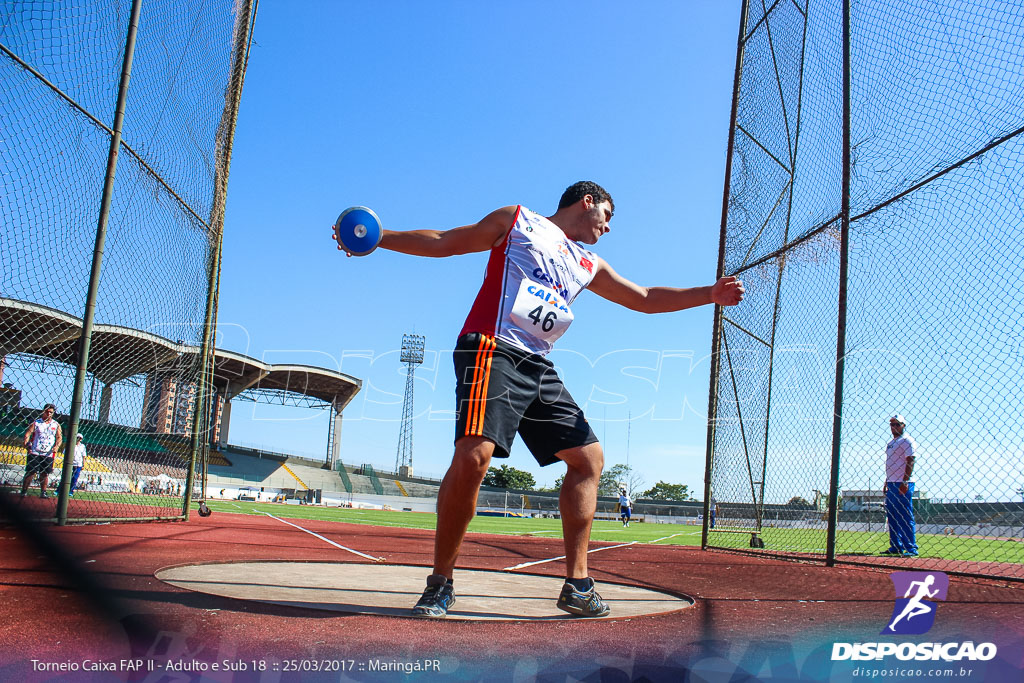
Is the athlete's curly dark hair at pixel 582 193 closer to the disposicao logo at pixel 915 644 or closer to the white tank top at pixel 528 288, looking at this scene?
the white tank top at pixel 528 288

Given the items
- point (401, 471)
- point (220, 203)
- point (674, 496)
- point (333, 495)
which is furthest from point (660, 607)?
point (674, 496)

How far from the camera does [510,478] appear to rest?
293 feet

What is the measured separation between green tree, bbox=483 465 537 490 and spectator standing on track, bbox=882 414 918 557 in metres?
71.7

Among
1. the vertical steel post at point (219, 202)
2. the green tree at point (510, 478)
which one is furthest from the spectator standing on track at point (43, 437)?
the green tree at point (510, 478)

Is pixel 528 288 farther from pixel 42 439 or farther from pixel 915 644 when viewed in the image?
pixel 42 439

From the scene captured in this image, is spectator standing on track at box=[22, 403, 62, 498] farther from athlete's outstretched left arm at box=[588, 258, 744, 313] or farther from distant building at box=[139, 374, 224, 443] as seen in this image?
athlete's outstretched left arm at box=[588, 258, 744, 313]

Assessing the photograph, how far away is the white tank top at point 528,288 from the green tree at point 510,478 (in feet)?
248

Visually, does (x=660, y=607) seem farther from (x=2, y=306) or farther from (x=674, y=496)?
(x=674, y=496)

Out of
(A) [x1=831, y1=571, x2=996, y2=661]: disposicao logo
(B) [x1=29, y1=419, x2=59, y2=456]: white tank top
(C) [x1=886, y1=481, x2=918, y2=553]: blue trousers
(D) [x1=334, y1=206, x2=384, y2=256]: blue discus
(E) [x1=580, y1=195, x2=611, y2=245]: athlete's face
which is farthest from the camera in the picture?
(B) [x1=29, y1=419, x2=59, y2=456]: white tank top

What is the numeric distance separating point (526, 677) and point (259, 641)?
29.9 inches

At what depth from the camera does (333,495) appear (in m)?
42.2

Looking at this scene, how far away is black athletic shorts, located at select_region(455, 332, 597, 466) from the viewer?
258 centimetres

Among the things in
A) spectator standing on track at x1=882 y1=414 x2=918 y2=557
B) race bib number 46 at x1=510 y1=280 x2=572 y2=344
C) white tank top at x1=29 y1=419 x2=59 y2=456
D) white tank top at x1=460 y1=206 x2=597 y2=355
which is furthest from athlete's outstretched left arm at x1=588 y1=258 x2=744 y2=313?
white tank top at x1=29 y1=419 x2=59 y2=456

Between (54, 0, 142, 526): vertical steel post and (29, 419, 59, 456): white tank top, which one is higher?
(54, 0, 142, 526): vertical steel post
